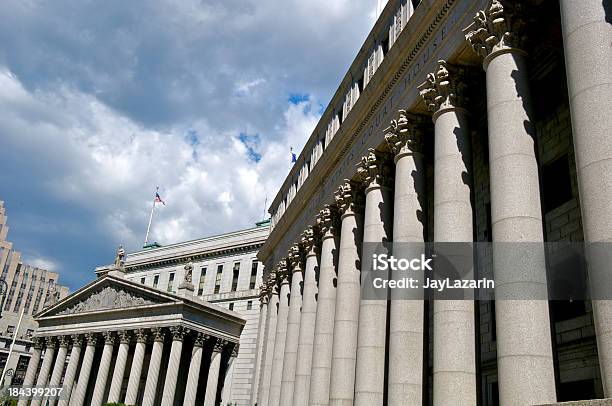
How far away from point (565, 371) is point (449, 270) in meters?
4.56

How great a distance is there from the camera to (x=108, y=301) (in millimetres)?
63219

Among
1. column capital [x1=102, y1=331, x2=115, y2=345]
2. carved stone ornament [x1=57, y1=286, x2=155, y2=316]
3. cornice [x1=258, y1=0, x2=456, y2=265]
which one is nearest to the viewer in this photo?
cornice [x1=258, y1=0, x2=456, y2=265]

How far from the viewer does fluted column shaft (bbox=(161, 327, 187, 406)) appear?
5257cm

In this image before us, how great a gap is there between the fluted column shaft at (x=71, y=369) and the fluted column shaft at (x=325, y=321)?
46636mm

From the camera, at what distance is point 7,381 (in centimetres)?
7931

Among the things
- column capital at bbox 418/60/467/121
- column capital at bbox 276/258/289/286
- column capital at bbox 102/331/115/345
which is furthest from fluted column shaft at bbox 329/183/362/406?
column capital at bbox 102/331/115/345

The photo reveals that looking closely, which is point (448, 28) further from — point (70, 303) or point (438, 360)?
point (70, 303)

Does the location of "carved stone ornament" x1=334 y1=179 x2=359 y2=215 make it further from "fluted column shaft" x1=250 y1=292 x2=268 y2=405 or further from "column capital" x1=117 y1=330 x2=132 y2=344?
"column capital" x1=117 y1=330 x2=132 y2=344

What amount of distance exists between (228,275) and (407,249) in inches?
2066

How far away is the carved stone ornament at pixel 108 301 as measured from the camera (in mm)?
59656

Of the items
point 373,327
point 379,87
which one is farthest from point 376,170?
point 373,327

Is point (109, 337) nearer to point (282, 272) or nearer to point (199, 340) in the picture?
point (199, 340)

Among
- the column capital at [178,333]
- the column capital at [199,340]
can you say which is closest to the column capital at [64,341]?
the column capital at [178,333]

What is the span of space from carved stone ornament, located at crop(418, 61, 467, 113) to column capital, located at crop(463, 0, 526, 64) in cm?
212
